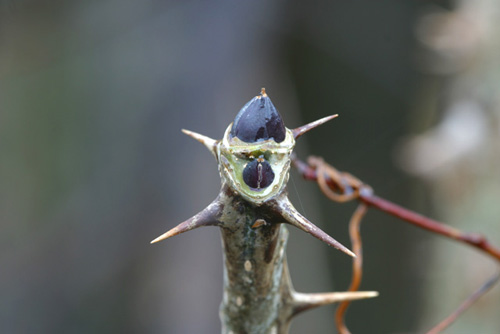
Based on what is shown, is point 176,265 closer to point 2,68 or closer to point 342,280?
point 342,280

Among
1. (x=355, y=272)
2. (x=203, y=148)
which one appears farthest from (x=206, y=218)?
(x=203, y=148)

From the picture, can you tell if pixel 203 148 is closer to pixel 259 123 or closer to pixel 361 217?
pixel 361 217

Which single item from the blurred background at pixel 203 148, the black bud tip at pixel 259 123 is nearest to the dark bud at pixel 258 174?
the black bud tip at pixel 259 123

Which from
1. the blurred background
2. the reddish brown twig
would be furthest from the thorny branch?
the blurred background

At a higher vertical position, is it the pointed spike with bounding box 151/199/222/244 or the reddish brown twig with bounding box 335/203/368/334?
the pointed spike with bounding box 151/199/222/244

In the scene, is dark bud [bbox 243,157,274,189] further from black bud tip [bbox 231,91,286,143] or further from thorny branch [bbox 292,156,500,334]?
thorny branch [bbox 292,156,500,334]
